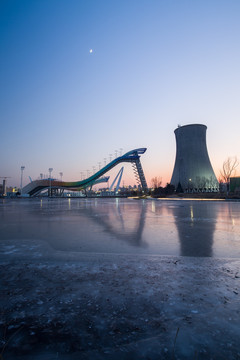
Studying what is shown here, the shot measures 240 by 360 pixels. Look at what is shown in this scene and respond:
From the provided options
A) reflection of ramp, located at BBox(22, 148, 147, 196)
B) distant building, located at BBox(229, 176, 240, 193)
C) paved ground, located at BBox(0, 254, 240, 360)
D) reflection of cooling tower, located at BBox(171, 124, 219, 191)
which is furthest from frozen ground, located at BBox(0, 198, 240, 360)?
reflection of ramp, located at BBox(22, 148, 147, 196)

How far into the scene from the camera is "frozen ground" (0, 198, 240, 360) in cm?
148

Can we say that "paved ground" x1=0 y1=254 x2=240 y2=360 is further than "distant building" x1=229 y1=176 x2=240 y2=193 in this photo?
No

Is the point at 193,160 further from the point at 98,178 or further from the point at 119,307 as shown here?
the point at 119,307

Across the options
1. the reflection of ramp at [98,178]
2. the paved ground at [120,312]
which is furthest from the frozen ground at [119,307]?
the reflection of ramp at [98,178]

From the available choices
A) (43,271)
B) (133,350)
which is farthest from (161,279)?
(43,271)

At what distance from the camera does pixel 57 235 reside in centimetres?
588

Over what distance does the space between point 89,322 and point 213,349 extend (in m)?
1.03

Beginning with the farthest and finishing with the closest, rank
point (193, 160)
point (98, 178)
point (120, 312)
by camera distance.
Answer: point (98, 178) → point (193, 160) → point (120, 312)

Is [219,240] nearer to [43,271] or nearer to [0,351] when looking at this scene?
[43,271]

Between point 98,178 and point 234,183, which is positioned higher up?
point 98,178

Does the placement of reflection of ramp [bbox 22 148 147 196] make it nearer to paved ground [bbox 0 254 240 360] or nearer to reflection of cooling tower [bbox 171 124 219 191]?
reflection of cooling tower [bbox 171 124 219 191]

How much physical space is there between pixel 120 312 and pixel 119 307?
9 centimetres

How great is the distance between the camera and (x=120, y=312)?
1.94 m

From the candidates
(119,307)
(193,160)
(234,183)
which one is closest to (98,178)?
(193,160)
